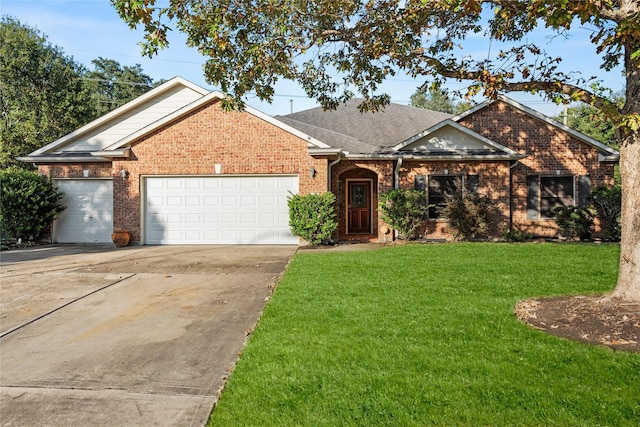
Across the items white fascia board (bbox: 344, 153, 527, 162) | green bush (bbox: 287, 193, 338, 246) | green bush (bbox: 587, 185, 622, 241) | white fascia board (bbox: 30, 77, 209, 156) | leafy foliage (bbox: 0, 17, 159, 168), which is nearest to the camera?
green bush (bbox: 287, 193, 338, 246)

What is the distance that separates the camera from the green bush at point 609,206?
13930 millimetres

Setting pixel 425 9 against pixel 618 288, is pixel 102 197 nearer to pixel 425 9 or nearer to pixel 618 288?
pixel 425 9

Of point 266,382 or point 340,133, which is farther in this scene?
point 340,133

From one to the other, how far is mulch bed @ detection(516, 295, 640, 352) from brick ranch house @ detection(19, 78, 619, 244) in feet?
29.3

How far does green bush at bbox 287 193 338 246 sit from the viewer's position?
13453 millimetres

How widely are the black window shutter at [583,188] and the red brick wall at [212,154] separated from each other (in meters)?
9.31

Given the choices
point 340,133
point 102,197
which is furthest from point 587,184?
point 102,197

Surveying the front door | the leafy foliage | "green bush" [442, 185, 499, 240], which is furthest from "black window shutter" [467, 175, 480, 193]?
the leafy foliage

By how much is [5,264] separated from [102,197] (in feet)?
17.1

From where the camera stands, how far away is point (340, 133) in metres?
17.9

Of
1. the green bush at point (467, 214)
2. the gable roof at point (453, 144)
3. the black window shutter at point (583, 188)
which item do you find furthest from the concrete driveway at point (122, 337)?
the black window shutter at point (583, 188)

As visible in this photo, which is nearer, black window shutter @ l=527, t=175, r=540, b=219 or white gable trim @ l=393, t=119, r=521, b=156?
white gable trim @ l=393, t=119, r=521, b=156

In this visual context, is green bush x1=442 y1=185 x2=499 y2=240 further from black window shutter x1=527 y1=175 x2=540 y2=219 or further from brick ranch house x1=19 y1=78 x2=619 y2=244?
black window shutter x1=527 y1=175 x2=540 y2=219

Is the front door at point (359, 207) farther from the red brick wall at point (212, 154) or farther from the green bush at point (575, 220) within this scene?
the green bush at point (575, 220)
